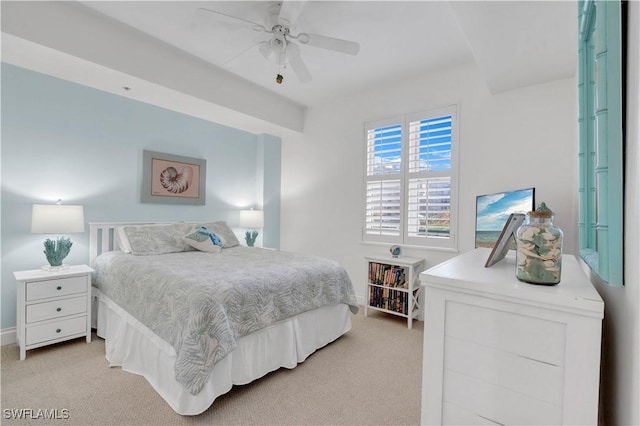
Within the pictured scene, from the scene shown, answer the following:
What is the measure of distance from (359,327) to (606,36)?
118 inches

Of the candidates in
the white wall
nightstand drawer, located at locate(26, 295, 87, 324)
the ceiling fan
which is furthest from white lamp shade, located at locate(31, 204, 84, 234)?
the white wall

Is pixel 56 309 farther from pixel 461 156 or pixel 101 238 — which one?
pixel 461 156

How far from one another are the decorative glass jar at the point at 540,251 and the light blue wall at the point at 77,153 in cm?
377

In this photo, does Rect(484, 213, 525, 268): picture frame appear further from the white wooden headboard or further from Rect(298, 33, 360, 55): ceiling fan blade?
the white wooden headboard

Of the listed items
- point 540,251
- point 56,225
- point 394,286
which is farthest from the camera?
point 394,286

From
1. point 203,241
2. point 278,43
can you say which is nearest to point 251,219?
point 203,241

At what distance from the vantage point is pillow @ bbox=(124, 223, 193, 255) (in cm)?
307

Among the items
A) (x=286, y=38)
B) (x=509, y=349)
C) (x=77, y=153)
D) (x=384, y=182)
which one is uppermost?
(x=286, y=38)

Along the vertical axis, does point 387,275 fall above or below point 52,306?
above

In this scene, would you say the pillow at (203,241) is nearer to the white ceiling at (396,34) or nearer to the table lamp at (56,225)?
the table lamp at (56,225)

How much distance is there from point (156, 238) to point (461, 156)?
3.36 meters

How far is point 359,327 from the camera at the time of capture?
10.5 feet

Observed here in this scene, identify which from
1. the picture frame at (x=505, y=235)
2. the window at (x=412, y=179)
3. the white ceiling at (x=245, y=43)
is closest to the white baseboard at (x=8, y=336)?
the white ceiling at (x=245, y=43)

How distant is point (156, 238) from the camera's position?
3.23 meters
